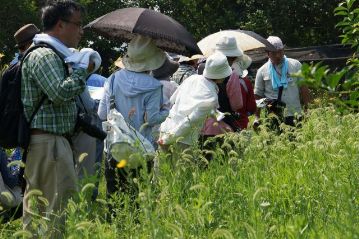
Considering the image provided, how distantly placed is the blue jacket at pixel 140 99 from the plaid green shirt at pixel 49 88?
1134 mm

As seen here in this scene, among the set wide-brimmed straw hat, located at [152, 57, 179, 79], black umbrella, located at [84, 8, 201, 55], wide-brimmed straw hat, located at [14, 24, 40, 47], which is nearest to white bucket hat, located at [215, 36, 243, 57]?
black umbrella, located at [84, 8, 201, 55]

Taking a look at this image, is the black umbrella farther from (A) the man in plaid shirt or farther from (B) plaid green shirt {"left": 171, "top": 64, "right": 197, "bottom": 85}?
(A) the man in plaid shirt

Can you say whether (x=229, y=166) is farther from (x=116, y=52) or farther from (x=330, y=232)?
(x=116, y=52)

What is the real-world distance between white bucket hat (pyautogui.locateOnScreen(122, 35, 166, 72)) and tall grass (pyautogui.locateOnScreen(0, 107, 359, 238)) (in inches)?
32.1

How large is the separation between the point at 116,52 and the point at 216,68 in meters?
30.2

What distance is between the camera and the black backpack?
188 inches

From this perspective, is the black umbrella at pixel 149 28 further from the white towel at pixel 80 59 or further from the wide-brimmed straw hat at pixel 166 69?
the white towel at pixel 80 59

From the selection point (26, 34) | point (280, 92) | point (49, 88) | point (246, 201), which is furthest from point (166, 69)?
point (280, 92)

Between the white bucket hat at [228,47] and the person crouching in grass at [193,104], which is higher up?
the white bucket hat at [228,47]

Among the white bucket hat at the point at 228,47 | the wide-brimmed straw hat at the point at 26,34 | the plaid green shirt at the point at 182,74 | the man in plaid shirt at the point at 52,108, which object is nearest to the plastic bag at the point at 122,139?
the man in plaid shirt at the point at 52,108

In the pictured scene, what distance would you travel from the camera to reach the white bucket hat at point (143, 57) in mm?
6114

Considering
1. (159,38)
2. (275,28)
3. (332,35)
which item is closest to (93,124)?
(159,38)

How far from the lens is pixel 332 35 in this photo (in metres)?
34.9

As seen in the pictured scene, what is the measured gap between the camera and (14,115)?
4793 mm
